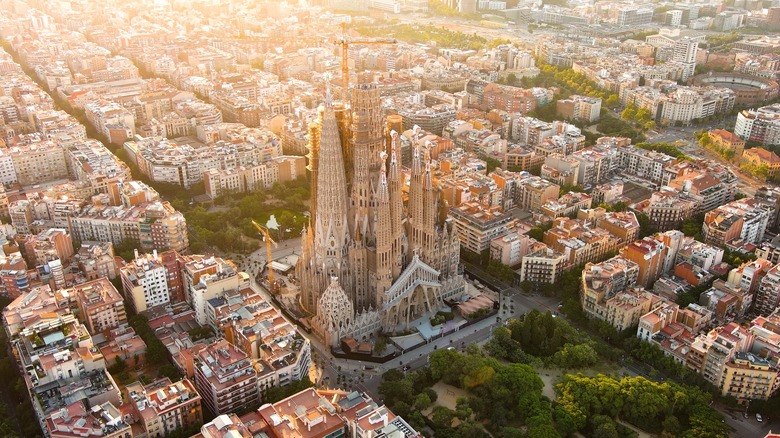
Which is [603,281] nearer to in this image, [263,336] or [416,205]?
[416,205]

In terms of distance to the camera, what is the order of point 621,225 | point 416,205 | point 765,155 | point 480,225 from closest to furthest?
point 416,205, point 480,225, point 621,225, point 765,155

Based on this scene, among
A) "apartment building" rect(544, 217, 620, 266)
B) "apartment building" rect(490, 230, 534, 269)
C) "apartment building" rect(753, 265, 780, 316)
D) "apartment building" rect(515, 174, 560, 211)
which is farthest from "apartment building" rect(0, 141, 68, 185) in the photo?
"apartment building" rect(753, 265, 780, 316)

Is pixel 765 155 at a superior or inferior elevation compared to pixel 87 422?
inferior

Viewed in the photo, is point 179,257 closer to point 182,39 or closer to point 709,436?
point 709,436

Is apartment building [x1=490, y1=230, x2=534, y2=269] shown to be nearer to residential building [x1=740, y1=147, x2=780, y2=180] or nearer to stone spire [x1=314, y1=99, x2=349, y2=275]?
stone spire [x1=314, y1=99, x2=349, y2=275]

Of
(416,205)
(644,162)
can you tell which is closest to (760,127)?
(644,162)

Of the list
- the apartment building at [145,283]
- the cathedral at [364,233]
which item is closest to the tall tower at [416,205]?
the cathedral at [364,233]

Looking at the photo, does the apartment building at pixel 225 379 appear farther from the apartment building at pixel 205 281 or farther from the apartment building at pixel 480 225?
the apartment building at pixel 480 225
